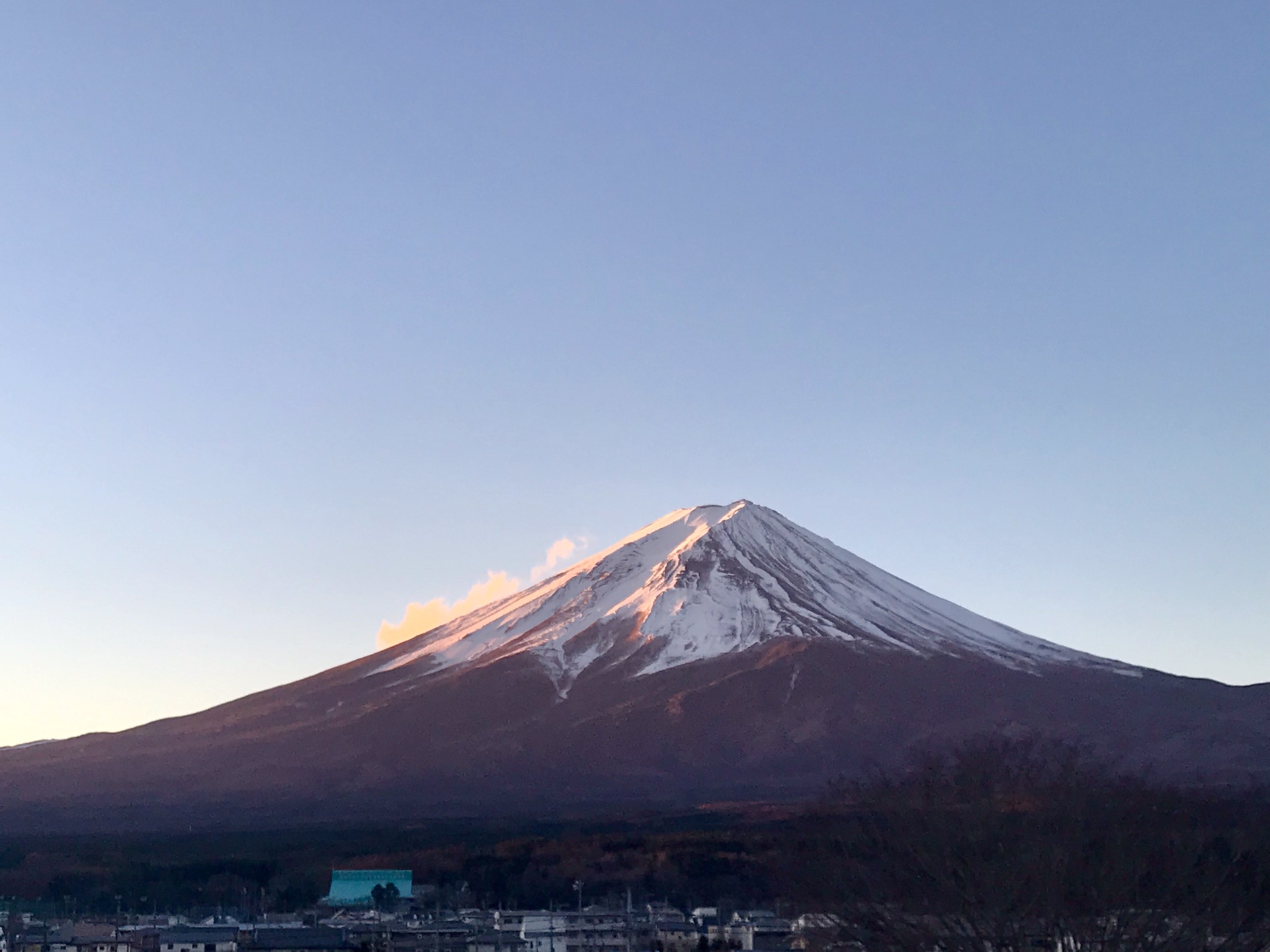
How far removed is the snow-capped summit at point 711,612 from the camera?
98750 millimetres

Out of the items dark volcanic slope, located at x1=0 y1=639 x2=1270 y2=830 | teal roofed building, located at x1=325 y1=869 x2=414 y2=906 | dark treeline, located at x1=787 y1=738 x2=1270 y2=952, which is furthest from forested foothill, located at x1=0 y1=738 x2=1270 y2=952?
dark volcanic slope, located at x1=0 y1=639 x2=1270 y2=830

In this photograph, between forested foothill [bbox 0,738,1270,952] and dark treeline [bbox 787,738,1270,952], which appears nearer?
dark treeline [bbox 787,738,1270,952]

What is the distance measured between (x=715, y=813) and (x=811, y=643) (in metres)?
27.5

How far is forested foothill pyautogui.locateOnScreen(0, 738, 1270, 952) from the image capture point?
66.5 feet

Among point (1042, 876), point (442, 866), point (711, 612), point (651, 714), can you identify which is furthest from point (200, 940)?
point (711, 612)

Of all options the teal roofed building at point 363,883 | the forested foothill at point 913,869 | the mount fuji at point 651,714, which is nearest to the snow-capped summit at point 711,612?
the mount fuji at point 651,714

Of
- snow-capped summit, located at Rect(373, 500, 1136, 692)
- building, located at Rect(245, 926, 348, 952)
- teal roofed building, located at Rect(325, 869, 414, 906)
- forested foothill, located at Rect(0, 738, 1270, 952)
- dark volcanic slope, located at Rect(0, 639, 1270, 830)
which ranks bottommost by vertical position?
building, located at Rect(245, 926, 348, 952)

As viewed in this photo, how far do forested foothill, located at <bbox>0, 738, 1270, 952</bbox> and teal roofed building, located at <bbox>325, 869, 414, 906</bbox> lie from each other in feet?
3.72

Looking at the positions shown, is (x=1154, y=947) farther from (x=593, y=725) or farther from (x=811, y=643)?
(x=811, y=643)

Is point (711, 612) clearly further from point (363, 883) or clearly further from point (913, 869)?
point (913, 869)

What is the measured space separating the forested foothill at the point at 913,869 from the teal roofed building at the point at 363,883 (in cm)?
113

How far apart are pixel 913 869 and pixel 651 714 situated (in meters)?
66.7

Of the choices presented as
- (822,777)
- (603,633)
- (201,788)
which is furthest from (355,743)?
(822,777)

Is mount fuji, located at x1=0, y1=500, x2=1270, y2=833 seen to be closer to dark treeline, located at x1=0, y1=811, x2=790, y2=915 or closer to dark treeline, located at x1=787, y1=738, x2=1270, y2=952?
dark treeline, located at x1=0, y1=811, x2=790, y2=915
